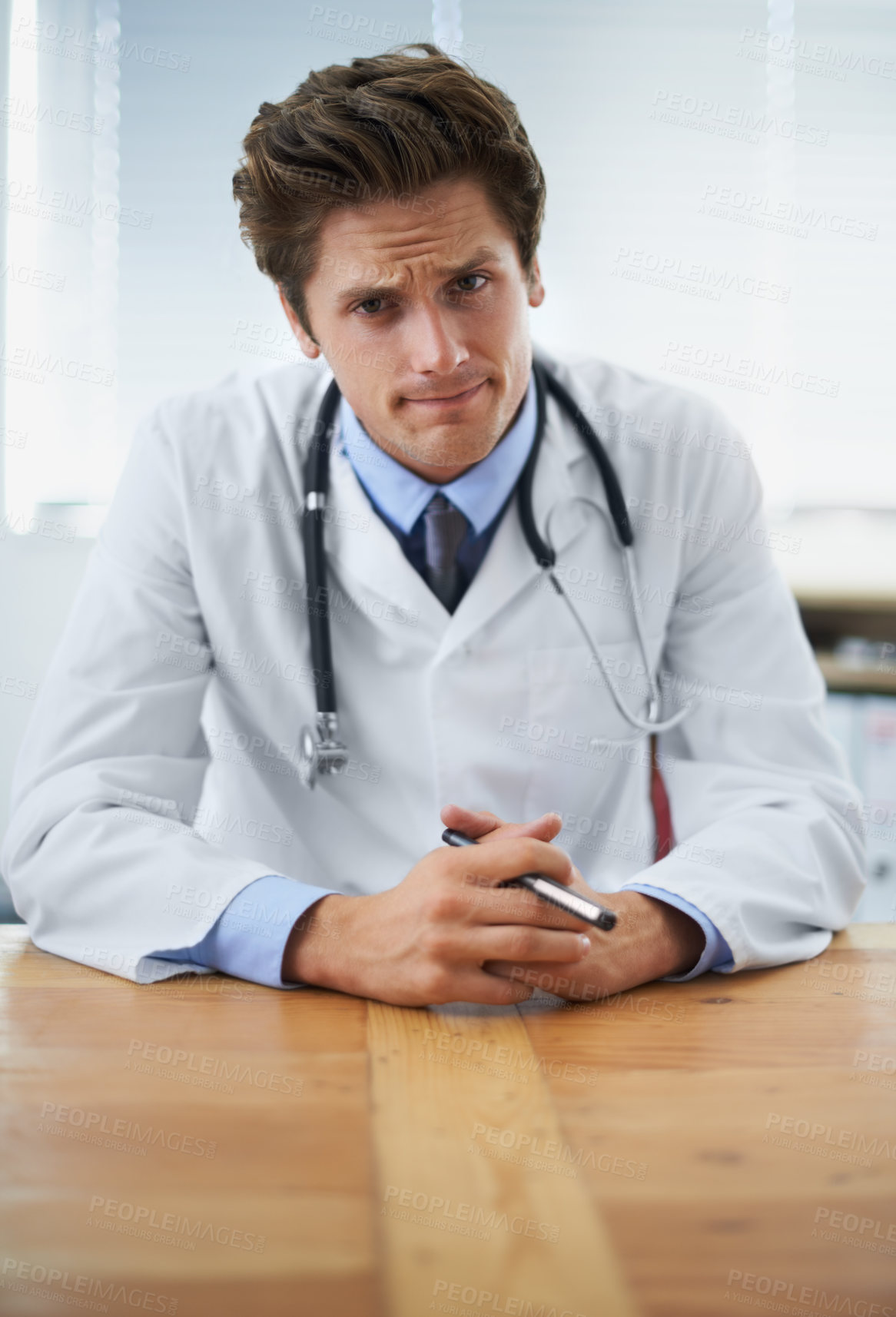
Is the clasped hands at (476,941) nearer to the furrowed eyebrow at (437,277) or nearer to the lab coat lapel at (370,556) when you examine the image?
the lab coat lapel at (370,556)

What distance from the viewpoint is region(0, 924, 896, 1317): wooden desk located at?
0.46 meters

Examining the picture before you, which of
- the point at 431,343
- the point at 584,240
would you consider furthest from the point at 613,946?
the point at 584,240

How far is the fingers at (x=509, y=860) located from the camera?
2.56ft

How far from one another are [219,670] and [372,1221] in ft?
2.46

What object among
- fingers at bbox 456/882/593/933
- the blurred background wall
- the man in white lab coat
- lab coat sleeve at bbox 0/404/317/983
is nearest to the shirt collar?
the man in white lab coat

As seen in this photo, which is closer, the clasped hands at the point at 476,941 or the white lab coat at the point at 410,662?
the clasped hands at the point at 476,941

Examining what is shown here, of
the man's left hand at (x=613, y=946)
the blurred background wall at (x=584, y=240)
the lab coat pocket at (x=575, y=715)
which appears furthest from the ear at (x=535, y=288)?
the blurred background wall at (x=584, y=240)

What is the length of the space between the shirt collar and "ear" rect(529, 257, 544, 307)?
0.60ft

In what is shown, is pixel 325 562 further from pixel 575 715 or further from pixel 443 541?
pixel 575 715

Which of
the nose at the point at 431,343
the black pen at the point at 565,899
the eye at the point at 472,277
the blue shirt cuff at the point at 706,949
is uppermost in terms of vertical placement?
the eye at the point at 472,277

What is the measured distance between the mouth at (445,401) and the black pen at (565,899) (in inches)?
19.7

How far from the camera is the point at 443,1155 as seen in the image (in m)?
0.55

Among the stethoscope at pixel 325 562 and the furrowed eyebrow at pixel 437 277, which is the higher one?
the furrowed eyebrow at pixel 437 277

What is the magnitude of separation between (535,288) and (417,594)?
450 millimetres
